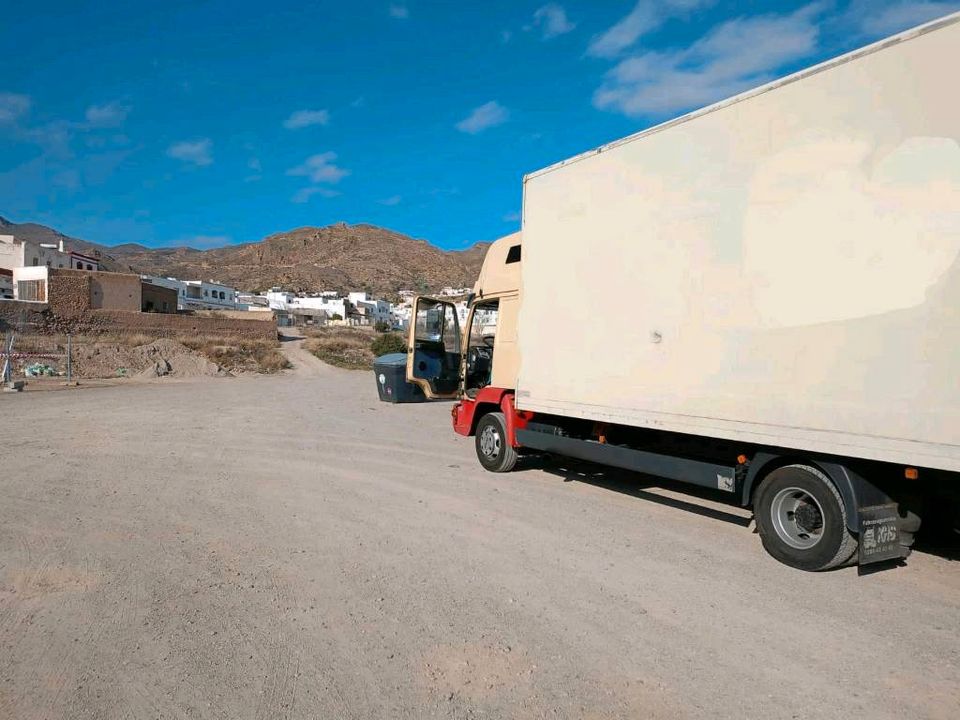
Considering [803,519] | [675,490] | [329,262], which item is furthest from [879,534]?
[329,262]

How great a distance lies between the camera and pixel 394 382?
17969 mm

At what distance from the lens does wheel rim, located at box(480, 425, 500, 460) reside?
330 inches

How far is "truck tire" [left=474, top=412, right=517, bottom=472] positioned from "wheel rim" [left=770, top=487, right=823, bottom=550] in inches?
150

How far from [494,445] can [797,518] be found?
4330mm

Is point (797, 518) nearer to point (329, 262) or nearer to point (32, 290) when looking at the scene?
point (32, 290)

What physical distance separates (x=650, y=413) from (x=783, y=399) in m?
1.32

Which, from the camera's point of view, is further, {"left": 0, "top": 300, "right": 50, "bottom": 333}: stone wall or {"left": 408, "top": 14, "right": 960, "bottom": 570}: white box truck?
{"left": 0, "top": 300, "right": 50, "bottom": 333}: stone wall

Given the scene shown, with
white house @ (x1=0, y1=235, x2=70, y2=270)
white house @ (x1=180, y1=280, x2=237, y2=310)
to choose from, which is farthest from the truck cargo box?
white house @ (x1=0, y1=235, x2=70, y2=270)

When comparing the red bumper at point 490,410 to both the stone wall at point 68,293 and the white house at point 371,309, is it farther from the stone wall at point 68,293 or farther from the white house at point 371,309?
the white house at point 371,309

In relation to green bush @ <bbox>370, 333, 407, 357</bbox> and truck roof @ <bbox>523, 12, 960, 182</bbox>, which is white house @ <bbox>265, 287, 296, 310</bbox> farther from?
truck roof @ <bbox>523, 12, 960, 182</bbox>

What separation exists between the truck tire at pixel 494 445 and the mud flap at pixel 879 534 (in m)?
4.45

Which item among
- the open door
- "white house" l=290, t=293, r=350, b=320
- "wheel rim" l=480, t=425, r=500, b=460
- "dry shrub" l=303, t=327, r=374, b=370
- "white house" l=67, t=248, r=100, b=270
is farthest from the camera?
"white house" l=290, t=293, r=350, b=320

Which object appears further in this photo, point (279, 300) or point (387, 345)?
point (279, 300)

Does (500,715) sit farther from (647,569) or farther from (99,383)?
(99,383)
